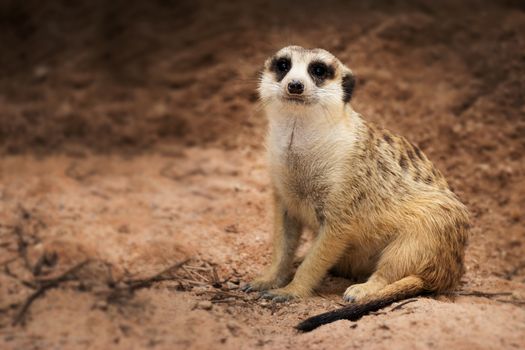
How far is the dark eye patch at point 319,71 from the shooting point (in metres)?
2.96

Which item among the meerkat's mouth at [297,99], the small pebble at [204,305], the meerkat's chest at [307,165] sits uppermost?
the meerkat's mouth at [297,99]

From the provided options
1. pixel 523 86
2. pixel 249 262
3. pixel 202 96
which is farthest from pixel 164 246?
pixel 523 86

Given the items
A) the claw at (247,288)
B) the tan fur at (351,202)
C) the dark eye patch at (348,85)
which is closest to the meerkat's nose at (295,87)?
the tan fur at (351,202)

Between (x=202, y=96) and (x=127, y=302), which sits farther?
(x=202, y=96)

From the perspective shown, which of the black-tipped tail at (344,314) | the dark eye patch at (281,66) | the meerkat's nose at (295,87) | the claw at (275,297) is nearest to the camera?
the black-tipped tail at (344,314)

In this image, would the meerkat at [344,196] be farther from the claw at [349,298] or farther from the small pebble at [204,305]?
the small pebble at [204,305]

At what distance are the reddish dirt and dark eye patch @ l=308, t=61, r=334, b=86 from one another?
0.64 meters

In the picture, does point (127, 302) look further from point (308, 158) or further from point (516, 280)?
point (516, 280)

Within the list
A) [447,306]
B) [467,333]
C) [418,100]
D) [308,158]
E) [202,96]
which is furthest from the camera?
[202,96]

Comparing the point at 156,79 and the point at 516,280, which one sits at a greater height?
the point at 156,79

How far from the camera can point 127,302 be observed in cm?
232

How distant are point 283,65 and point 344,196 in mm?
715

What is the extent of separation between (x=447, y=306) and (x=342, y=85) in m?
1.18

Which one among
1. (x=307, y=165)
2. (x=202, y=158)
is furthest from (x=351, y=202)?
(x=202, y=158)
